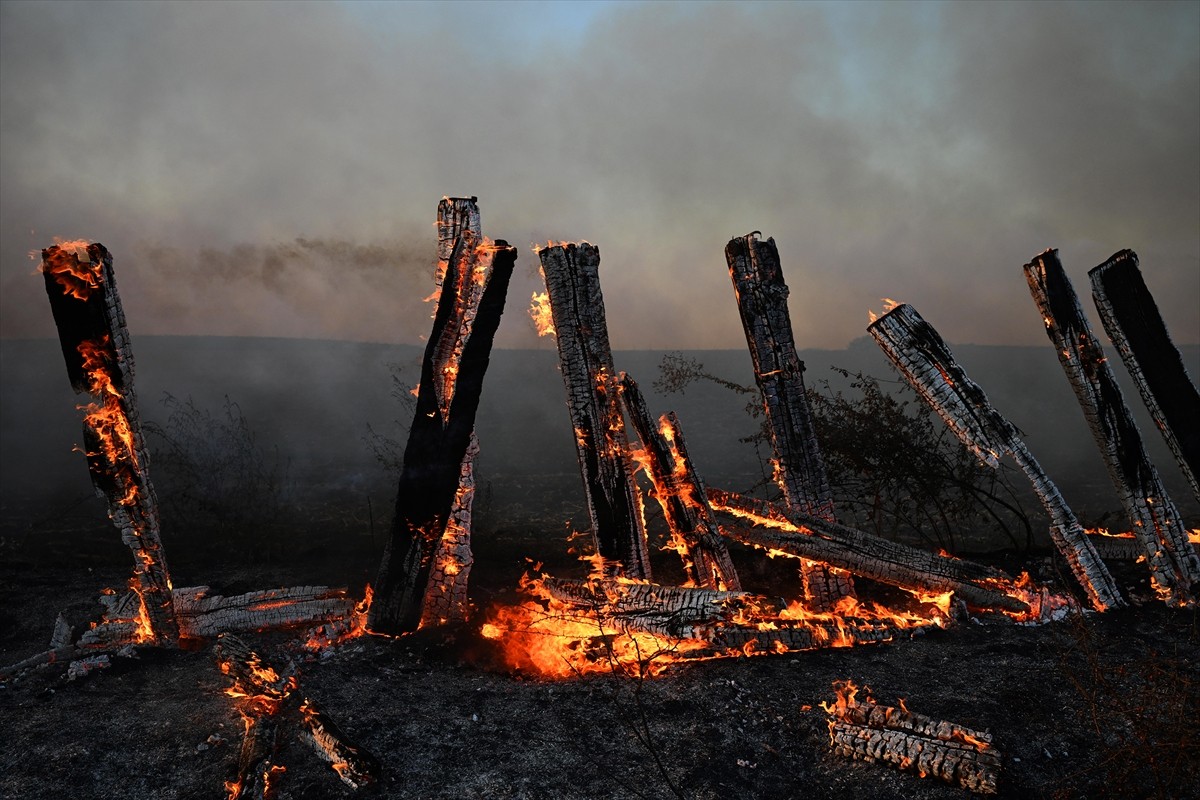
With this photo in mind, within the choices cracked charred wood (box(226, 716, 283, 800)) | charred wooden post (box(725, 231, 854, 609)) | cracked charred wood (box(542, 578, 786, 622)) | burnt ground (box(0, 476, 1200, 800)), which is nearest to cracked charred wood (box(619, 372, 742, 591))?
cracked charred wood (box(542, 578, 786, 622))

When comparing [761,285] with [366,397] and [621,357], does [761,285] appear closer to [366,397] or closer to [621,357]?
[366,397]

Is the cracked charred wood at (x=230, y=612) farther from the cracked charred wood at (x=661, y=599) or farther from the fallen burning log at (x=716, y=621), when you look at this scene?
the fallen burning log at (x=716, y=621)

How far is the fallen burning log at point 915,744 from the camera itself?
3467 millimetres

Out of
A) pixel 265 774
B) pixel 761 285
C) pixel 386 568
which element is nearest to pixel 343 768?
pixel 265 774

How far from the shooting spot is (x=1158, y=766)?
3.07 meters

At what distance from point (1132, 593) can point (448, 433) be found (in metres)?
7.07

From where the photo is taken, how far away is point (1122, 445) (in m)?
5.91

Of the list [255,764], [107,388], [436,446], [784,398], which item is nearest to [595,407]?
[436,446]

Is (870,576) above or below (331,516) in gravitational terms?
below

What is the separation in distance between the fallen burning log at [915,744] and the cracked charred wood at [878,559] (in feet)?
6.78

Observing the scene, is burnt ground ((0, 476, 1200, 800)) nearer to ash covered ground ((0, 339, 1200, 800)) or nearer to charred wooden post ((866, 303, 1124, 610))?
ash covered ground ((0, 339, 1200, 800))

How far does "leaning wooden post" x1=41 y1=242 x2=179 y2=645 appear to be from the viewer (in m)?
4.80

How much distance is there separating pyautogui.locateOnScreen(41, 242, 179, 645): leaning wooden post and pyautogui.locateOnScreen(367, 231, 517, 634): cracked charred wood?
2021 millimetres

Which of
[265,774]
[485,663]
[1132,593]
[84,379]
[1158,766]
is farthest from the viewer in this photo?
[1132,593]
